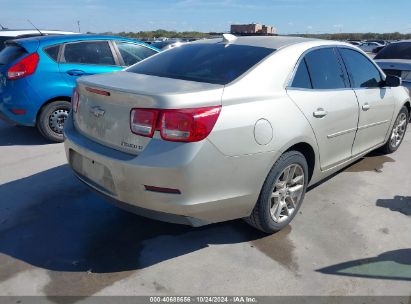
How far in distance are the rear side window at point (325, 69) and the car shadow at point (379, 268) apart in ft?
5.04

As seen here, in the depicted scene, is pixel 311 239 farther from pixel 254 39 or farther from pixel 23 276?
pixel 23 276

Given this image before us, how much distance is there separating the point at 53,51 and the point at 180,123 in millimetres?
3963

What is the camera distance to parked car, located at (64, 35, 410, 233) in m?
2.54

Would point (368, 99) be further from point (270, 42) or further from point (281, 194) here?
point (281, 194)

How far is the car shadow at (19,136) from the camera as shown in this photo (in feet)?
18.8

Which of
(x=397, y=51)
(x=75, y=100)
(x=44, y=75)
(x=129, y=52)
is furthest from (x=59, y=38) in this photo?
(x=397, y=51)

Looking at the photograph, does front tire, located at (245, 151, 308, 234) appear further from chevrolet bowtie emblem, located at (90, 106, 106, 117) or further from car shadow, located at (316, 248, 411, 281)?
chevrolet bowtie emblem, located at (90, 106, 106, 117)

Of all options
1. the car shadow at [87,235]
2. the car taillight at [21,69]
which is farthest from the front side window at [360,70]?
the car taillight at [21,69]

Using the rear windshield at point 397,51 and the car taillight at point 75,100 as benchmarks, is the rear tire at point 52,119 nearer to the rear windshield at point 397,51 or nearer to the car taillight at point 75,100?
the car taillight at point 75,100

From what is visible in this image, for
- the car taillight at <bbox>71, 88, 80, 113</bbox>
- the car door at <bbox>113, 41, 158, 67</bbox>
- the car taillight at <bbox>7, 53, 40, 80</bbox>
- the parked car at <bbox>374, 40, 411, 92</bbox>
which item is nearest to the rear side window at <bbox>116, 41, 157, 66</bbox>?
the car door at <bbox>113, 41, 158, 67</bbox>

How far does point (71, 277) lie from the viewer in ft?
8.85

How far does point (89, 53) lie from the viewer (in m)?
6.04

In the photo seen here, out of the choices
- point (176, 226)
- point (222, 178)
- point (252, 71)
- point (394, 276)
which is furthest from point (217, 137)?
point (394, 276)

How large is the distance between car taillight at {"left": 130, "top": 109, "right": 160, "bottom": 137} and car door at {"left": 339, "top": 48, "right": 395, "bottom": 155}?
2438mm
